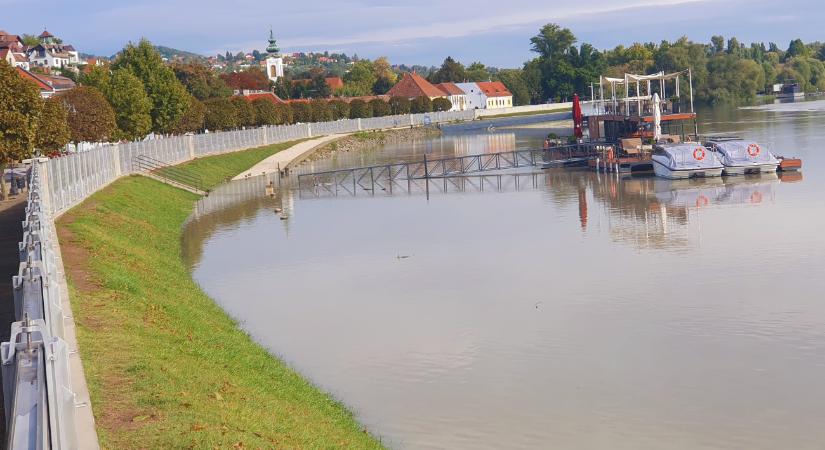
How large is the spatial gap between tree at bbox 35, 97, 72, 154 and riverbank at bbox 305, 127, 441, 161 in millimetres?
39976

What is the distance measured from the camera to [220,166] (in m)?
69.8

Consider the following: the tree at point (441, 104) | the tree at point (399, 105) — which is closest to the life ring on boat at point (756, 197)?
the tree at point (399, 105)

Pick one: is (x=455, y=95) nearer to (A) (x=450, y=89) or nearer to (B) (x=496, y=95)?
(A) (x=450, y=89)

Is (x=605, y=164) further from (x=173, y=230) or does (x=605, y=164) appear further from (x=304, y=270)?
(x=304, y=270)

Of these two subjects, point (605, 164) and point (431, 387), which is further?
point (605, 164)

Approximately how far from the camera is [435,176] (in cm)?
6116

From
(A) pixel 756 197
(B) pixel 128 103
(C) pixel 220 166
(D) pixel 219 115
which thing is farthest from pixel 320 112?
(A) pixel 756 197

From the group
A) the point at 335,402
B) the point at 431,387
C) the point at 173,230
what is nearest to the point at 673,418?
the point at 431,387

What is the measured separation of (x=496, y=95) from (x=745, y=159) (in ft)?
471

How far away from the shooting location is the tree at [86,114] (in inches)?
2265

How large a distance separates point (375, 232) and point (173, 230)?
7658mm

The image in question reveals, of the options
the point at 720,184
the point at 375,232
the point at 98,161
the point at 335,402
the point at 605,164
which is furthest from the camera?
the point at 605,164

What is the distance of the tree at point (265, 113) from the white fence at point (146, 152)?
2.99 metres

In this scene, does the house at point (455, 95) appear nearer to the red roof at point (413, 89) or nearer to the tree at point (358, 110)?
the red roof at point (413, 89)
